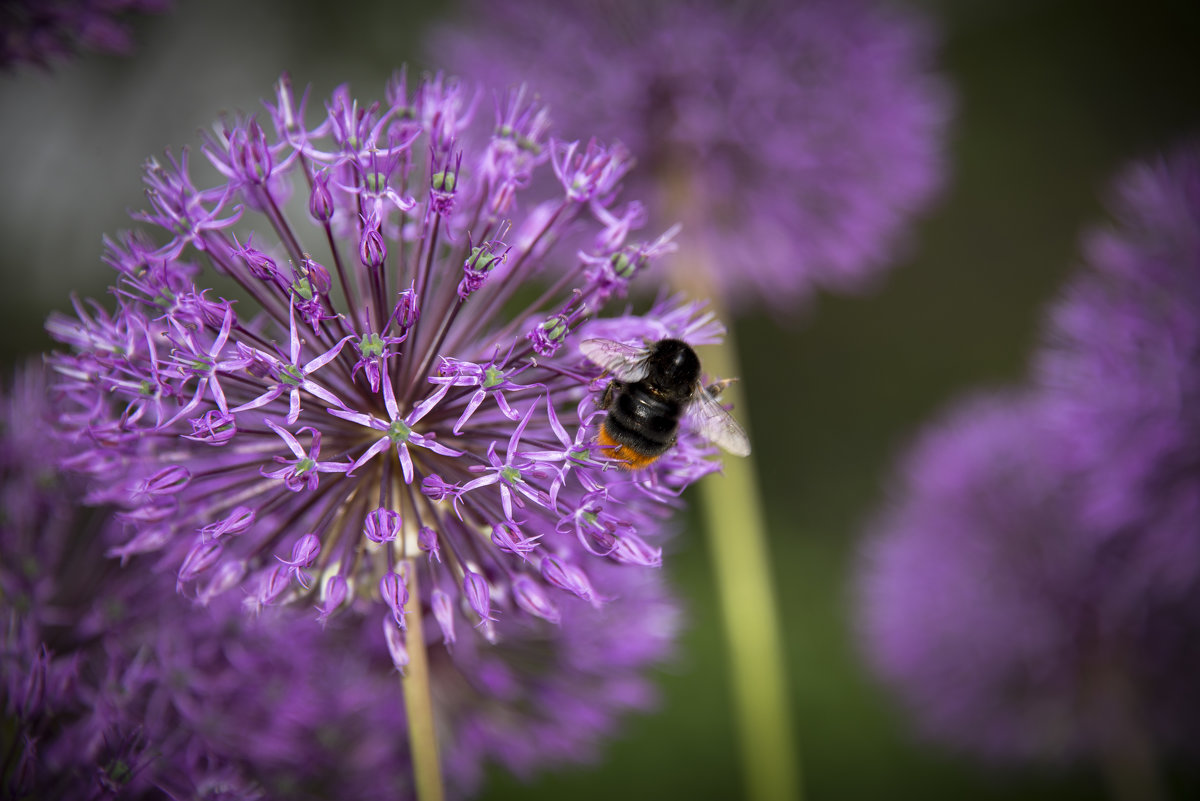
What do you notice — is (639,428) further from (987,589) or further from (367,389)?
(987,589)

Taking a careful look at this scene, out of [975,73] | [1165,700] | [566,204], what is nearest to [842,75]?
[566,204]

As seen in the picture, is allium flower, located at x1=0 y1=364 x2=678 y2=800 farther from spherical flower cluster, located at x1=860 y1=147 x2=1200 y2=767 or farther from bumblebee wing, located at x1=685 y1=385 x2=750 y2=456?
spherical flower cluster, located at x1=860 y1=147 x2=1200 y2=767

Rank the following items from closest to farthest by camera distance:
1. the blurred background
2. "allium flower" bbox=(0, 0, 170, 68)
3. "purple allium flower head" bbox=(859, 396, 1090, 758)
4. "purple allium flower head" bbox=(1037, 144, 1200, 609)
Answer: "allium flower" bbox=(0, 0, 170, 68)
"purple allium flower head" bbox=(1037, 144, 1200, 609)
"purple allium flower head" bbox=(859, 396, 1090, 758)
the blurred background

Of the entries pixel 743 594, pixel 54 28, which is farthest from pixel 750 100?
pixel 54 28

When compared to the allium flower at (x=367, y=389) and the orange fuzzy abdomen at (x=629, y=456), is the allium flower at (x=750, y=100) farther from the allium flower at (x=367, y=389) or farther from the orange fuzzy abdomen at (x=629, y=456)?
the orange fuzzy abdomen at (x=629, y=456)

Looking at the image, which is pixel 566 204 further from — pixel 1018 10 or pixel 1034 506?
pixel 1018 10

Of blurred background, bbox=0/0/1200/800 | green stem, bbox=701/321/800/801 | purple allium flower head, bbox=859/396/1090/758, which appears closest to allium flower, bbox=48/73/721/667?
green stem, bbox=701/321/800/801

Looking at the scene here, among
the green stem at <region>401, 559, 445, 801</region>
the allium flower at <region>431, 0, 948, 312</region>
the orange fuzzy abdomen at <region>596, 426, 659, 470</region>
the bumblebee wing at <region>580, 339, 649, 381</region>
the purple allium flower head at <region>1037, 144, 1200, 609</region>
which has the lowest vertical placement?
the green stem at <region>401, 559, 445, 801</region>
